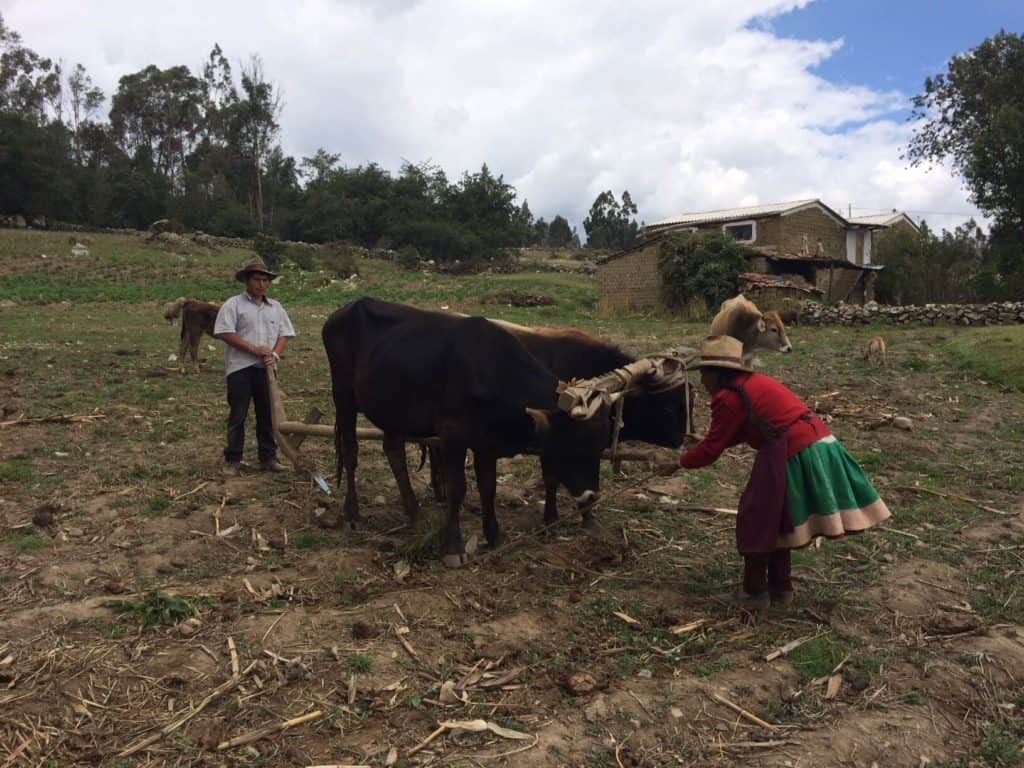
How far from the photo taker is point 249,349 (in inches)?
296

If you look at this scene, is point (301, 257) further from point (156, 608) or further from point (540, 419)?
point (156, 608)

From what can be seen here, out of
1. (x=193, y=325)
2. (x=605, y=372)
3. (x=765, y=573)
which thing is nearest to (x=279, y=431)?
(x=605, y=372)

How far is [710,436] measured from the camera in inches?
191

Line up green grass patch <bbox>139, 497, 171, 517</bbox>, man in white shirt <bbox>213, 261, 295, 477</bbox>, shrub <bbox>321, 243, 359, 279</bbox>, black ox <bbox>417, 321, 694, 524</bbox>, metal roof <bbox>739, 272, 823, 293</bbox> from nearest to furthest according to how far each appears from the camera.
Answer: green grass patch <bbox>139, 497, 171, 517</bbox> → black ox <bbox>417, 321, 694, 524</bbox> → man in white shirt <bbox>213, 261, 295, 477</bbox> → metal roof <bbox>739, 272, 823, 293</bbox> → shrub <bbox>321, 243, 359, 279</bbox>

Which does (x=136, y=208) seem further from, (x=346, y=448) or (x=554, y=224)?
(x=554, y=224)

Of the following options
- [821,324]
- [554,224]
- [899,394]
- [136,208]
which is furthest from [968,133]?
[554,224]

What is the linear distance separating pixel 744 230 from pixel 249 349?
109 feet

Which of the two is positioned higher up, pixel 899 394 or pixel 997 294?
pixel 997 294

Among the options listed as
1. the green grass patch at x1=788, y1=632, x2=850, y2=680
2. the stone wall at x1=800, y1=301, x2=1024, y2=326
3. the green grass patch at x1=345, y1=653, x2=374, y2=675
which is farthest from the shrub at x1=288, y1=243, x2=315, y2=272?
the green grass patch at x1=788, y1=632, x2=850, y2=680

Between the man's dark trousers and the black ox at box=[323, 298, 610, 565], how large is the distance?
1650mm

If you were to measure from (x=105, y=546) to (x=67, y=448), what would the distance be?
123 inches

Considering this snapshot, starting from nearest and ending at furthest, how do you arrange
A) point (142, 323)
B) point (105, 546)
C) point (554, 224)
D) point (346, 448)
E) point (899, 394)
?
point (105, 546) < point (346, 448) < point (899, 394) < point (142, 323) < point (554, 224)

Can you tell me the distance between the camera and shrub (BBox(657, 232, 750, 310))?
92.0 ft

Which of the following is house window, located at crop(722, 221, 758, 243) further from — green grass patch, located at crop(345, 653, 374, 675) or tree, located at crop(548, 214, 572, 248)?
tree, located at crop(548, 214, 572, 248)
